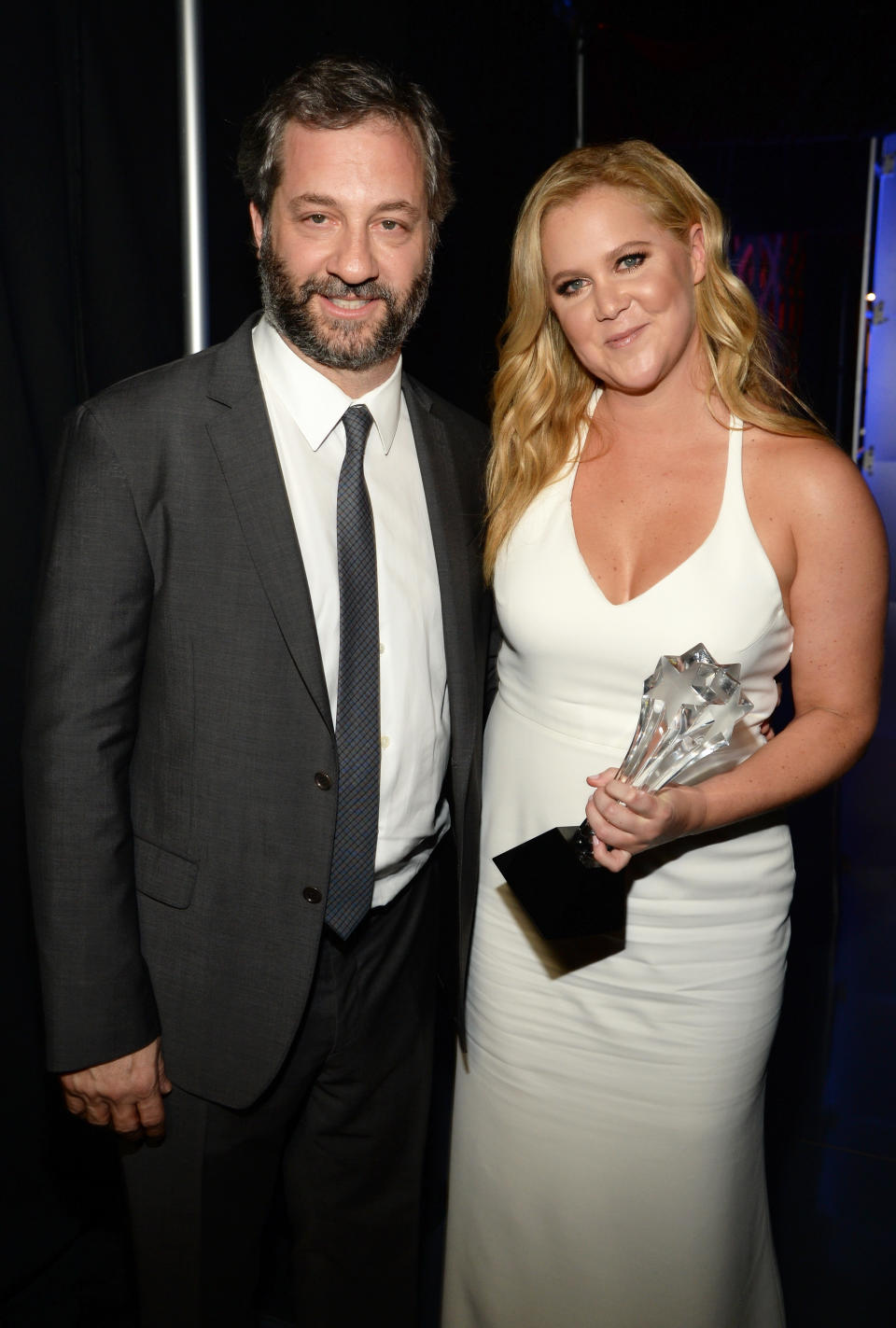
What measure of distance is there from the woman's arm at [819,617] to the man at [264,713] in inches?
16.2

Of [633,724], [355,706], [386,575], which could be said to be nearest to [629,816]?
[633,724]

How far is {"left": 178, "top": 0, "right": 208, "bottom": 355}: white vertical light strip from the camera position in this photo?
83.9 inches

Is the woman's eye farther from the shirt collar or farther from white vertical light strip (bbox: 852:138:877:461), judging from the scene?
white vertical light strip (bbox: 852:138:877:461)

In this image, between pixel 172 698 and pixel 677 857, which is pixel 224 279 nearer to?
pixel 172 698

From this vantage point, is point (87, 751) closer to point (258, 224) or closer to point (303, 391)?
point (303, 391)

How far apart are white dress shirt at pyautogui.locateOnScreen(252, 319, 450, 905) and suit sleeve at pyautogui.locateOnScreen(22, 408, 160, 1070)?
0.29m

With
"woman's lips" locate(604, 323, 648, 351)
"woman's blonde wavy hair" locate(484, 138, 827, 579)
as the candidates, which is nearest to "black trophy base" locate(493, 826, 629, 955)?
"woman's blonde wavy hair" locate(484, 138, 827, 579)

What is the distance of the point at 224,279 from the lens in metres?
2.57

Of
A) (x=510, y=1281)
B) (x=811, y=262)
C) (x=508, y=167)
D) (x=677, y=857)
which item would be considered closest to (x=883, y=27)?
(x=508, y=167)

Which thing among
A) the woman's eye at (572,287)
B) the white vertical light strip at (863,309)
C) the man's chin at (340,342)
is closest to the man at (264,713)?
the man's chin at (340,342)

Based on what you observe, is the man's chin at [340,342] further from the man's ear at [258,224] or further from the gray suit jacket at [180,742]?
the man's ear at [258,224]

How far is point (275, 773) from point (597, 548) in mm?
669

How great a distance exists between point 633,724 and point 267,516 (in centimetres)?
68

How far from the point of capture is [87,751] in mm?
1706
